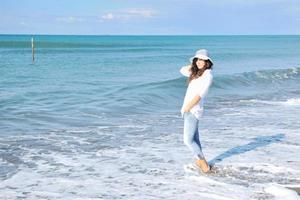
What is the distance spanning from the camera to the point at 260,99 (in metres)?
18.6

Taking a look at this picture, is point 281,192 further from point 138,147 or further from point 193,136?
point 138,147

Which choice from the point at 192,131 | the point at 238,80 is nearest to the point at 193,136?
the point at 192,131

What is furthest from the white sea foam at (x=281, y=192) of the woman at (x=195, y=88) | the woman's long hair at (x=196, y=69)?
the woman's long hair at (x=196, y=69)

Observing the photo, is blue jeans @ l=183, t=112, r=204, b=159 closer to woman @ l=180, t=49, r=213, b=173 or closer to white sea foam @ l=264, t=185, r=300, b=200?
woman @ l=180, t=49, r=213, b=173

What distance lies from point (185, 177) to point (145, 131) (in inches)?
164

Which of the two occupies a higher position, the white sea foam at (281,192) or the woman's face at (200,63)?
the woman's face at (200,63)

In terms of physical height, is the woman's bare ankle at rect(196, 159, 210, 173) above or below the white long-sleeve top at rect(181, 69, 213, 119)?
below

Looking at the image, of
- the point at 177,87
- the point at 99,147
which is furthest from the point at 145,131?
the point at 177,87

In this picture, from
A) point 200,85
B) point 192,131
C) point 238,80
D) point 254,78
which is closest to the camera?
point 200,85

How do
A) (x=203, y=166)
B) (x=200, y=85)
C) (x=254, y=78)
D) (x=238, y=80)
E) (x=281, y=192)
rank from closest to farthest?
(x=281, y=192)
(x=200, y=85)
(x=203, y=166)
(x=238, y=80)
(x=254, y=78)

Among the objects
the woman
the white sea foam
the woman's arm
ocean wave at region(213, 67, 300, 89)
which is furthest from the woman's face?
ocean wave at region(213, 67, 300, 89)

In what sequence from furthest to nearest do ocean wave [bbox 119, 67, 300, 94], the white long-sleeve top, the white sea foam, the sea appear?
1. ocean wave [bbox 119, 67, 300, 94]
2. the white long-sleeve top
3. the sea
4. the white sea foam

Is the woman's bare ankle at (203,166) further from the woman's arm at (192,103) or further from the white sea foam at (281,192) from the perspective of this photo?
the white sea foam at (281,192)

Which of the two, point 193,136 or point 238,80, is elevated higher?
point 238,80
